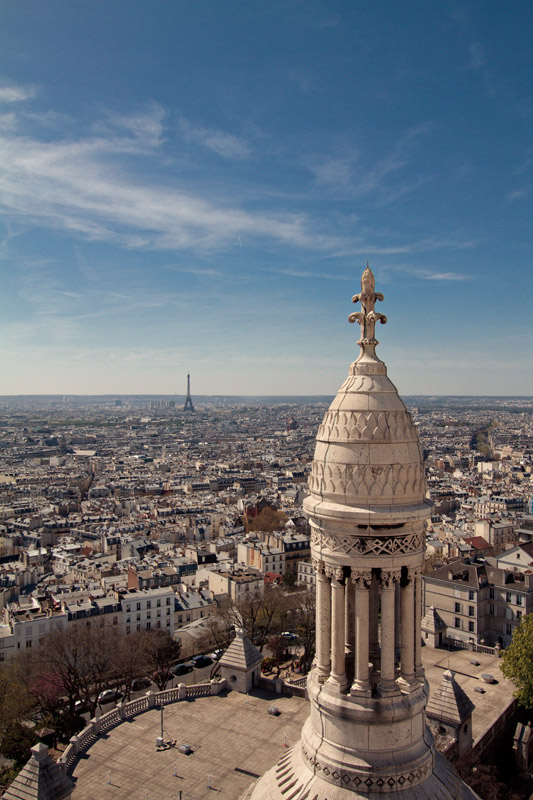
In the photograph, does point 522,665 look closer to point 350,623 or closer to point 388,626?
point 350,623

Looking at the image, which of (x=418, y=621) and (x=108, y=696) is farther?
(x=108, y=696)

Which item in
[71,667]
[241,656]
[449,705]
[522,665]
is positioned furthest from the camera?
[71,667]

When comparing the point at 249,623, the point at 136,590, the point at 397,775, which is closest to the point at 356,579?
the point at 397,775

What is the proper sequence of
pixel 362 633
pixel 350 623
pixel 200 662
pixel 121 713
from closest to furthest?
pixel 362 633 < pixel 350 623 < pixel 121 713 < pixel 200 662

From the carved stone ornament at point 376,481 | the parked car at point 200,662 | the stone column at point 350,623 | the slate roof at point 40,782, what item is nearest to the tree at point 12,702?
the parked car at point 200,662

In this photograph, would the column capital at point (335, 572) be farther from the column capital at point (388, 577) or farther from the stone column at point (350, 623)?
the stone column at point (350, 623)

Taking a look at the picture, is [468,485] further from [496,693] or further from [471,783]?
[471,783]

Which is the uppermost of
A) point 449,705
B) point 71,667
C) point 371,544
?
point 371,544

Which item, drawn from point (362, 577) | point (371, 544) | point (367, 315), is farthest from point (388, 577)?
point (367, 315)
